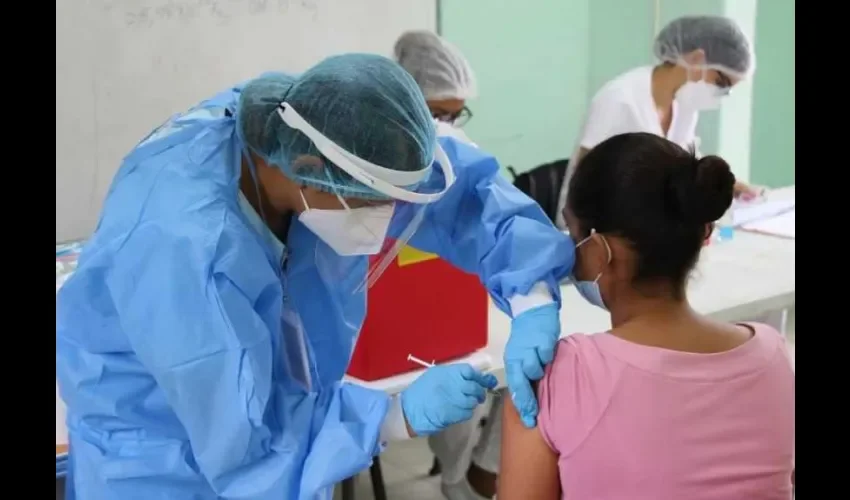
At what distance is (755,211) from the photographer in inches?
128

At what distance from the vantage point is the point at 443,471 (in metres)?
2.73

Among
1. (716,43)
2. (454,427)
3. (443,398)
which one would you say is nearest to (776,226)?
(716,43)

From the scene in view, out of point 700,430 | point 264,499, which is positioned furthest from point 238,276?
point 700,430

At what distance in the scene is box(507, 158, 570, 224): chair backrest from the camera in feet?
10.4

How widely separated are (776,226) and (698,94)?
0.60 meters

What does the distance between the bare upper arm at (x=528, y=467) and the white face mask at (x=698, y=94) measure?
1920 mm

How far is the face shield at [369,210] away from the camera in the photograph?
1.19 metres

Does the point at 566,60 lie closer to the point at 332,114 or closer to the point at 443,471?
the point at 443,471

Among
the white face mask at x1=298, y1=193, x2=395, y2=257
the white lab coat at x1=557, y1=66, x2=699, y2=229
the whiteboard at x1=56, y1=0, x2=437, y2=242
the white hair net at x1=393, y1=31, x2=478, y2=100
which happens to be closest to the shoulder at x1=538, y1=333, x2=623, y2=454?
the white face mask at x1=298, y1=193, x2=395, y2=257

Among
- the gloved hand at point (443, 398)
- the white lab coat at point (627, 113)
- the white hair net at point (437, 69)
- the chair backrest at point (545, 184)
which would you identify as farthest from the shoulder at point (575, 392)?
the chair backrest at point (545, 184)

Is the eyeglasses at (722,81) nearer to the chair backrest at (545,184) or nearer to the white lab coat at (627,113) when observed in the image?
the white lab coat at (627,113)

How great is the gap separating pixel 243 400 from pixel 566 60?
10.6ft

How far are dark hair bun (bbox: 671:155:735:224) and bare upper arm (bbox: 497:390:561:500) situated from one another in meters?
0.37

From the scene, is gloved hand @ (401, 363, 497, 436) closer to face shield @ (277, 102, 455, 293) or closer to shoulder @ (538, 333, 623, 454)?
shoulder @ (538, 333, 623, 454)
